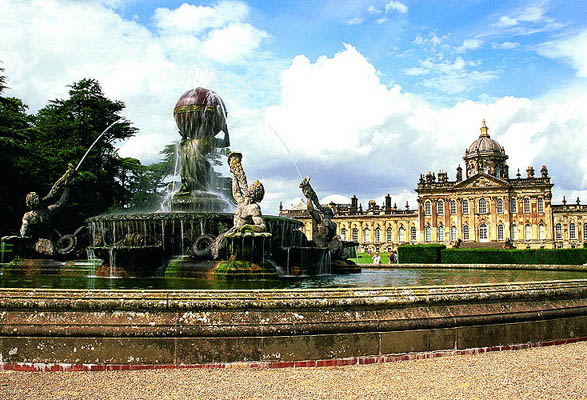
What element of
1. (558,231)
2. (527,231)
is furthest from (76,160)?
(558,231)

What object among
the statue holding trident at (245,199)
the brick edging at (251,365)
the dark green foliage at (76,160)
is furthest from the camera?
the dark green foliage at (76,160)

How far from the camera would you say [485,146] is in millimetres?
88438

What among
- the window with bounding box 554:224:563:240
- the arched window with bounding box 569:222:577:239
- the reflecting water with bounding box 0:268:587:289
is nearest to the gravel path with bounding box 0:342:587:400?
the reflecting water with bounding box 0:268:587:289

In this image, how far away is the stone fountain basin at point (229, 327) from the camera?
16.6 feet

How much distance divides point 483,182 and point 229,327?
7829cm

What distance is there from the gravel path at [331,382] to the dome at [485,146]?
87768 mm

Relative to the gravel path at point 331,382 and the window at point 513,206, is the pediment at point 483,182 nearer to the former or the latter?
the window at point 513,206

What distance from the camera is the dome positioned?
8775cm

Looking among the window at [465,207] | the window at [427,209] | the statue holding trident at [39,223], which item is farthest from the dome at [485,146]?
the statue holding trident at [39,223]

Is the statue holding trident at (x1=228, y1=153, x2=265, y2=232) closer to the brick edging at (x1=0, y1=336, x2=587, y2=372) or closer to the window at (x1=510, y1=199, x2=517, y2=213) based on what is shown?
the brick edging at (x1=0, y1=336, x2=587, y2=372)

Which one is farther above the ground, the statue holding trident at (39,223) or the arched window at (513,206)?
the arched window at (513,206)

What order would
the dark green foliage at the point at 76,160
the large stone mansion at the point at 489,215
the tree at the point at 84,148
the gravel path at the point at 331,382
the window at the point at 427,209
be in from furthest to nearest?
the window at the point at 427,209 < the large stone mansion at the point at 489,215 < the tree at the point at 84,148 < the dark green foliage at the point at 76,160 < the gravel path at the point at 331,382

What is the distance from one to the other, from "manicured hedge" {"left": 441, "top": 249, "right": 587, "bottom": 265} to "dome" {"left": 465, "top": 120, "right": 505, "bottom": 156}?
2497 inches

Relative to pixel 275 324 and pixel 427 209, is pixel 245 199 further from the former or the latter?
pixel 427 209
